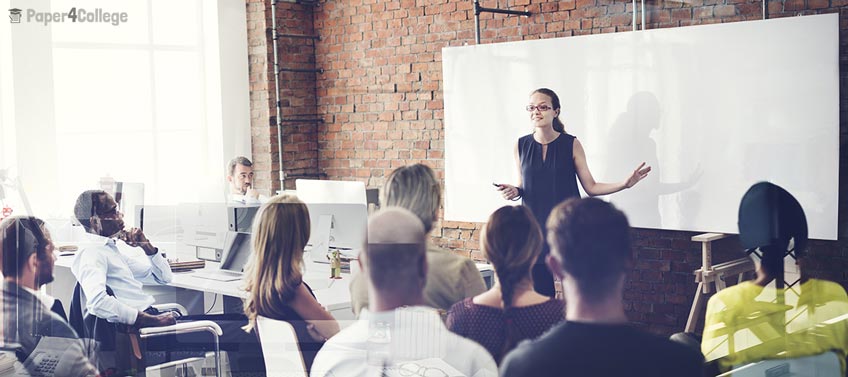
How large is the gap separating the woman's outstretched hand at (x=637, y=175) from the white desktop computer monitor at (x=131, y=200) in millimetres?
1446

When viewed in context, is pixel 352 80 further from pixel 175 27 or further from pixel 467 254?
pixel 467 254

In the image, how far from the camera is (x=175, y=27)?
2.59 metres

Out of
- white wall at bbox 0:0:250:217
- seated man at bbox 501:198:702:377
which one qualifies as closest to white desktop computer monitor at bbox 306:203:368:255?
white wall at bbox 0:0:250:217

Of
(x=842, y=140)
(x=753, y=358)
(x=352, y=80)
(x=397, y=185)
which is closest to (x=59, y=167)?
(x=352, y=80)

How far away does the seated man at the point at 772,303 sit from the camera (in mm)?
2168

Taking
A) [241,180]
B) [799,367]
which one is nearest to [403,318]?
[241,180]

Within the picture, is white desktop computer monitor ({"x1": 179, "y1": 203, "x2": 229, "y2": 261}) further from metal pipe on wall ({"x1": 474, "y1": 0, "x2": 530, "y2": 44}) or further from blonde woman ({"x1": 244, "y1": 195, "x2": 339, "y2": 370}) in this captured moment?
metal pipe on wall ({"x1": 474, "y1": 0, "x2": 530, "y2": 44})

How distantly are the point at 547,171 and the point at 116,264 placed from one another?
1.39 m

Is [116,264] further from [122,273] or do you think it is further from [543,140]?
[543,140]

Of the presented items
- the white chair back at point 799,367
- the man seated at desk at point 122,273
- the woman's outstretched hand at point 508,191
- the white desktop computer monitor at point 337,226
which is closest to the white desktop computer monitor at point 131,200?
the man seated at desk at point 122,273

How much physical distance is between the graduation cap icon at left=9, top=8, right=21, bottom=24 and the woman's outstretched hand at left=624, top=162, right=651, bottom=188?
1.75m

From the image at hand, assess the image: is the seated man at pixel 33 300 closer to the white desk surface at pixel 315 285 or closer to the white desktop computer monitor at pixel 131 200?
the white desktop computer monitor at pixel 131 200

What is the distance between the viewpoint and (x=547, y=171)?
2137 mm

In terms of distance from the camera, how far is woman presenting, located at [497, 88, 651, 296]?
2.01m
